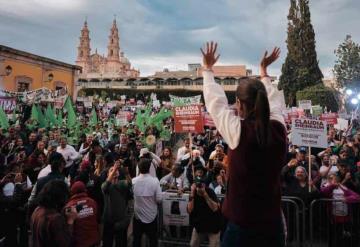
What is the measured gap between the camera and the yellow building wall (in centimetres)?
3634

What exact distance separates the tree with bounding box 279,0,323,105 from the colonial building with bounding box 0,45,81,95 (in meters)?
25.9

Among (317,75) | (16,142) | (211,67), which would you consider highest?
(317,75)

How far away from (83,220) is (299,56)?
161 ft

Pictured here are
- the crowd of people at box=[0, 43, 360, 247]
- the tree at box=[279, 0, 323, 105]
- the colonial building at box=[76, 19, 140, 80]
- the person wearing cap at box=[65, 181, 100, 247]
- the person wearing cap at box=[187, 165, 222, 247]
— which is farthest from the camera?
the colonial building at box=[76, 19, 140, 80]

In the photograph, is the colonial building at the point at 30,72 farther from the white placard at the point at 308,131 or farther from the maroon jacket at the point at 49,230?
the maroon jacket at the point at 49,230

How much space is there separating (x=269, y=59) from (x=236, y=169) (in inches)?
43.1

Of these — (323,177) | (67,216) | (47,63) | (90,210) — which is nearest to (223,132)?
(67,216)

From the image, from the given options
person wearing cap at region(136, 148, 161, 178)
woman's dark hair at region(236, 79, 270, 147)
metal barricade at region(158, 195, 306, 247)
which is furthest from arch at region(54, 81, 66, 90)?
woman's dark hair at region(236, 79, 270, 147)

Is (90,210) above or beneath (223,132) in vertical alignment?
beneath

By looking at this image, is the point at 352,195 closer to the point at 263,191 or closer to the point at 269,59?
the point at 269,59

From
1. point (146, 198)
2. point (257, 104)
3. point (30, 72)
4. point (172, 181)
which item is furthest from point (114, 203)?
point (30, 72)

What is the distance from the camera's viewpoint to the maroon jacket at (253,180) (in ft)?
7.64

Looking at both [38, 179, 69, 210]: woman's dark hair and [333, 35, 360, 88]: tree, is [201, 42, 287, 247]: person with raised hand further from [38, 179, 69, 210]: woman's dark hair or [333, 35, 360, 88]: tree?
[333, 35, 360, 88]: tree

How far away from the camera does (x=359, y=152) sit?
12.1 m
